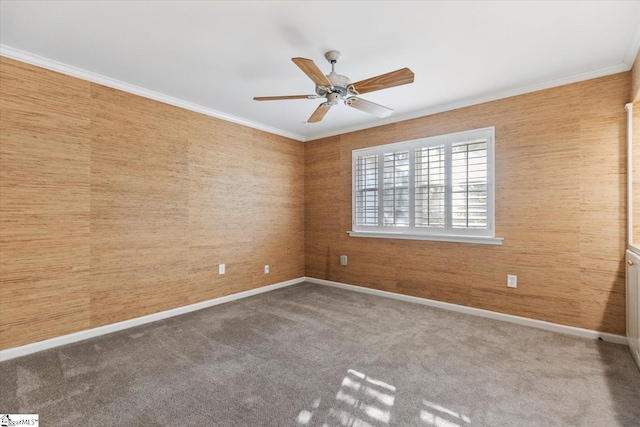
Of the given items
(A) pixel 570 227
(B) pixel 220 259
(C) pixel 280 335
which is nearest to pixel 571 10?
(A) pixel 570 227

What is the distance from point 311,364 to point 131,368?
1409mm

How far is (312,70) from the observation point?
2201mm

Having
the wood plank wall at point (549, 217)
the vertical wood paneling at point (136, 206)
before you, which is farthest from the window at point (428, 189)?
the vertical wood paneling at point (136, 206)

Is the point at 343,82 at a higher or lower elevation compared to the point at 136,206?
higher

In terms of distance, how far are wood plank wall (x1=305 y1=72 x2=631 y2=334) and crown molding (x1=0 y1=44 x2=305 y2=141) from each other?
2559 mm

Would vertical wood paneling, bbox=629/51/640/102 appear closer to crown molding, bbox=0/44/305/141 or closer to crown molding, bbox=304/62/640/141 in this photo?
crown molding, bbox=304/62/640/141

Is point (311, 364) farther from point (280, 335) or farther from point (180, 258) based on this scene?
point (180, 258)

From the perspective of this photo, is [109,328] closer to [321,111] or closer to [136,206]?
[136,206]

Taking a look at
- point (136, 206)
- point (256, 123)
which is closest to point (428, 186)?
point (256, 123)

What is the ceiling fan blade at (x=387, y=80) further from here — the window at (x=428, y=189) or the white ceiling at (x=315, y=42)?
the window at (x=428, y=189)

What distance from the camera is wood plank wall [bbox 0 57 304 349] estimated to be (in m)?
2.59

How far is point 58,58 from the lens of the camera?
8.82ft

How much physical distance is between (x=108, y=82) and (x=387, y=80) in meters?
2.80

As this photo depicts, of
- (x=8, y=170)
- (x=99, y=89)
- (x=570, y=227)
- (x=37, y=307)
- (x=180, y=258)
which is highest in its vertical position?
(x=99, y=89)
